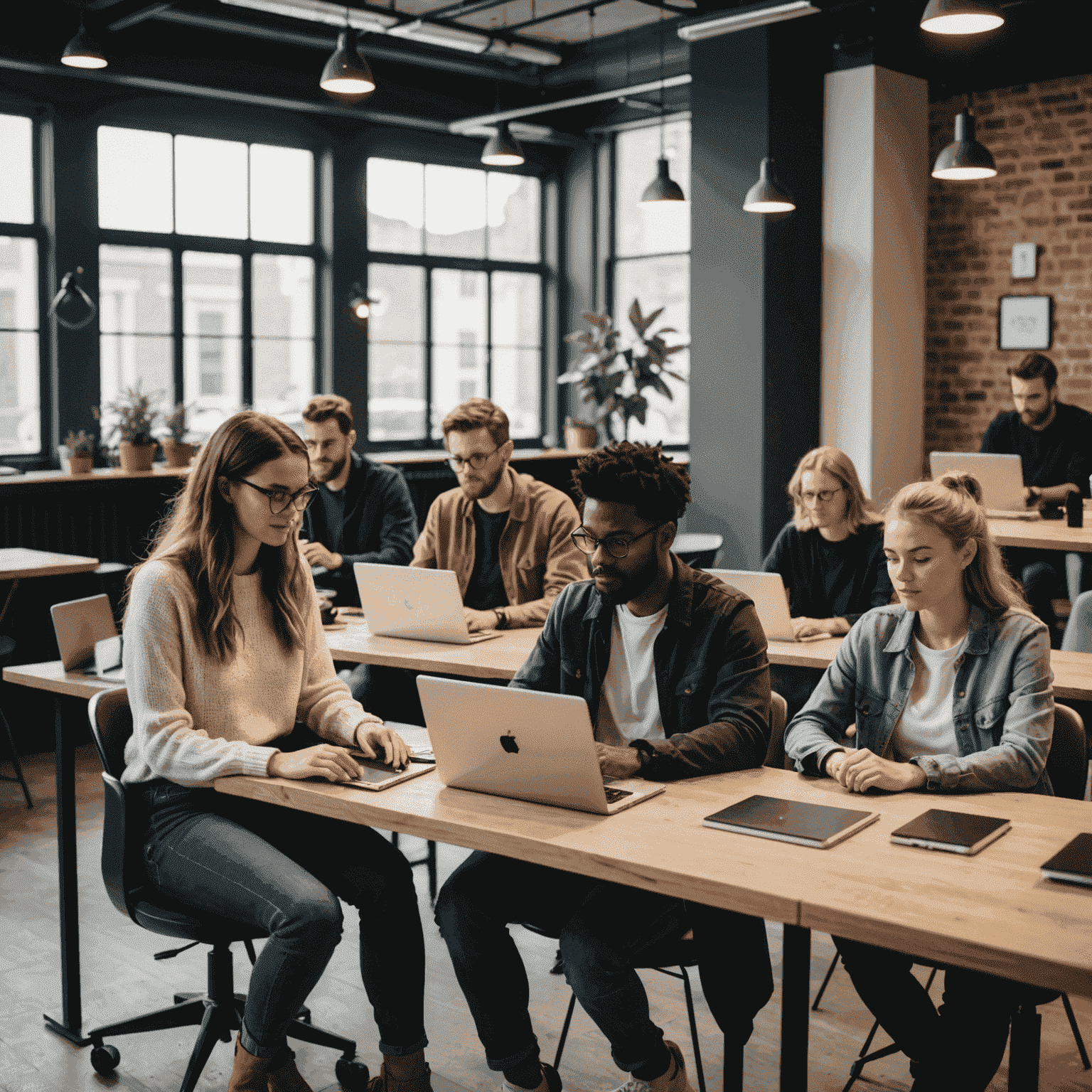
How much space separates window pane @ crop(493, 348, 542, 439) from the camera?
32.9 feet

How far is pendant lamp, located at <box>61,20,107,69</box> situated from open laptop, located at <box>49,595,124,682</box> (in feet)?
12.5

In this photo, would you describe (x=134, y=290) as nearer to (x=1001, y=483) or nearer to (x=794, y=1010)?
(x=1001, y=483)

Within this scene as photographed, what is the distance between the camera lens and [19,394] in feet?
24.3

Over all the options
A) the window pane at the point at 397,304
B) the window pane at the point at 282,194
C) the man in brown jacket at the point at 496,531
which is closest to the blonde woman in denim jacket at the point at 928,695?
the man in brown jacket at the point at 496,531

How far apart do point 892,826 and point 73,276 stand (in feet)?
21.2

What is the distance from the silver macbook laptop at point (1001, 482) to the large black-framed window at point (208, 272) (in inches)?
184

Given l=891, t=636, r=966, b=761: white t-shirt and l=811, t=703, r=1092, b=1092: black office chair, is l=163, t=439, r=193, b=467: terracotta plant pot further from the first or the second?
l=891, t=636, r=966, b=761: white t-shirt

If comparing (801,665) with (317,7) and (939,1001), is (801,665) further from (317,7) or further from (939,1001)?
(317,7)

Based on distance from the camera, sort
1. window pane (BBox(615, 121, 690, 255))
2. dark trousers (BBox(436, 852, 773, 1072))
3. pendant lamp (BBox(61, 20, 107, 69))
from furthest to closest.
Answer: window pane (BBox(615, 121, 690, 255))
pendant lamp (BBox(61, 20, 107, 69))
dark trousers (BBox(436, 852, 773, 1072))

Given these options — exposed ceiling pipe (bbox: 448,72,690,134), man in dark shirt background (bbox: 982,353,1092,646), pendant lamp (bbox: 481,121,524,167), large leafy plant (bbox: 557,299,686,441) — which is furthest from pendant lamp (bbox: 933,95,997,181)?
large leafy plant (bbox: 557,299,686,441)

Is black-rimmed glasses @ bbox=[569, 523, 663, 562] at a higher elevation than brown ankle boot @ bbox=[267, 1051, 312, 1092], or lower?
higher

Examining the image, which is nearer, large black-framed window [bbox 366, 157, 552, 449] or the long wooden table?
the long wooden table

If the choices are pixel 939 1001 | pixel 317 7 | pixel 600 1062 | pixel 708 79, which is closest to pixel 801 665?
pixel 939 1001

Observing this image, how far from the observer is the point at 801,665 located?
3248 mm
